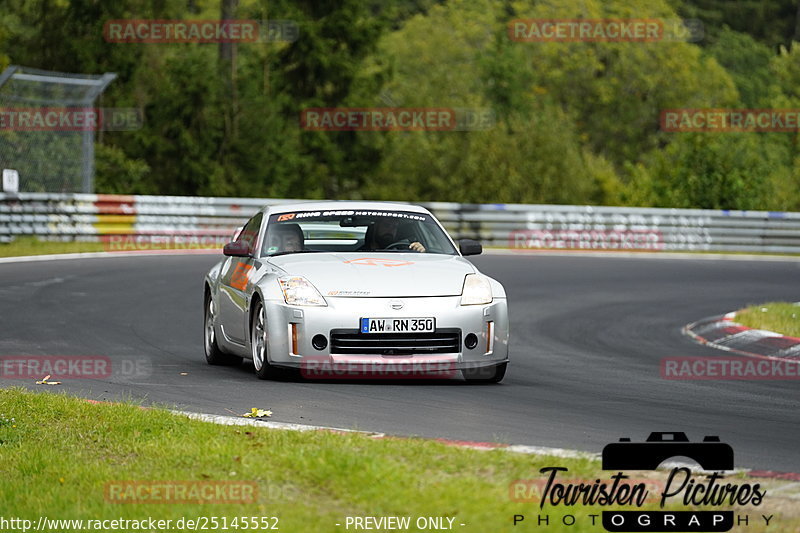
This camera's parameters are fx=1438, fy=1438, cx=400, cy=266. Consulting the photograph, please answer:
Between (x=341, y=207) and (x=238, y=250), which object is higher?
(x=341, y=207)

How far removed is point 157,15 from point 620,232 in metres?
21.3

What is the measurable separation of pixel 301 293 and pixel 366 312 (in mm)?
513

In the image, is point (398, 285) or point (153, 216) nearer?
point (398, 285)

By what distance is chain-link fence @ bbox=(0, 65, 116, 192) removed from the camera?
25.4 meters

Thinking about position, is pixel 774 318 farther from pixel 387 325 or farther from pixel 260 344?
pixel 260 344

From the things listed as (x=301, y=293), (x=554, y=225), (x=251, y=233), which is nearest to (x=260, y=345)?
(x=301, y=293)

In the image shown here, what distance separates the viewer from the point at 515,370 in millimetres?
11688

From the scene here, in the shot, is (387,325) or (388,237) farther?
(388,237)

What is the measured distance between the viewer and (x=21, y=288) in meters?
18.4

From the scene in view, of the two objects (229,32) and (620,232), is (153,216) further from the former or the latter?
(229,32)

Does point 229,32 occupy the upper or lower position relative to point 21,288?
upper

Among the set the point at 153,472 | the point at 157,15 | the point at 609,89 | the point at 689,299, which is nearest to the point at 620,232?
the point at 689,299

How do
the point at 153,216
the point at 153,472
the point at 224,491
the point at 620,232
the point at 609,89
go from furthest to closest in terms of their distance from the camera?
the point at 609,89, the point at 620,232, the point at 153,216, the point at 153,472, the point at 224,491

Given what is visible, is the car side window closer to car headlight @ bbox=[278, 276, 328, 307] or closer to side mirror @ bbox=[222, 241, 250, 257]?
side mirror @ bbox=[222, 241, 250, 257]
